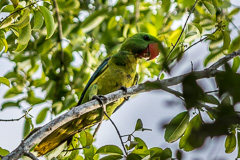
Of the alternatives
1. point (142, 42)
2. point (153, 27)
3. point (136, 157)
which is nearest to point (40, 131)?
point (136, 157)

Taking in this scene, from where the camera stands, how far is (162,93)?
95cm

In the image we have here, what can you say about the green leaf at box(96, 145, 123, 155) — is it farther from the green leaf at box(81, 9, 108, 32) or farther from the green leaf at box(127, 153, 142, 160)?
the green leaf at box(81, 9, 108, 32)

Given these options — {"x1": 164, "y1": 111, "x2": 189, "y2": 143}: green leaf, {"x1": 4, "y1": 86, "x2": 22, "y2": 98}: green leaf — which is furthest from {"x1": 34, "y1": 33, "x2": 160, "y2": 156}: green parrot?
{"x1": 4, "y1": 86, "x2": 22, "y2": 98}: green leaf

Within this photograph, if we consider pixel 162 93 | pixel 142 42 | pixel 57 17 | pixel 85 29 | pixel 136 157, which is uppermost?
pixel 57 17

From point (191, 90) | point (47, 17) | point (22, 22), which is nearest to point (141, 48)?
point (47, 17)

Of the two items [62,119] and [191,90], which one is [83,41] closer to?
[62,119]

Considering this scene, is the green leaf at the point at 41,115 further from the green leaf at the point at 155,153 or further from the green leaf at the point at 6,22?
the green leaf at the point at 155,153

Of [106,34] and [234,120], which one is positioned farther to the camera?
[106,34]

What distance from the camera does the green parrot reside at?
2.70 metres

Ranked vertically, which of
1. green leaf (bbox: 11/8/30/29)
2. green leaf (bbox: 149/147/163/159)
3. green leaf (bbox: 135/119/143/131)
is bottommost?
green leaf (bbox: 149/147/163/159)

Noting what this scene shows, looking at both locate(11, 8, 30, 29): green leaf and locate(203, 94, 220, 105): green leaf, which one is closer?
locate(203, 94, 220, 105): green leaf

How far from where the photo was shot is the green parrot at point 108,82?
8.86 ft

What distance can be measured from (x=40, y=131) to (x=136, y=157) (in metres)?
0.56

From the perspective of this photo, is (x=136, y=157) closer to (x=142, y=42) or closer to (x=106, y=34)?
(x=142, y=42)
